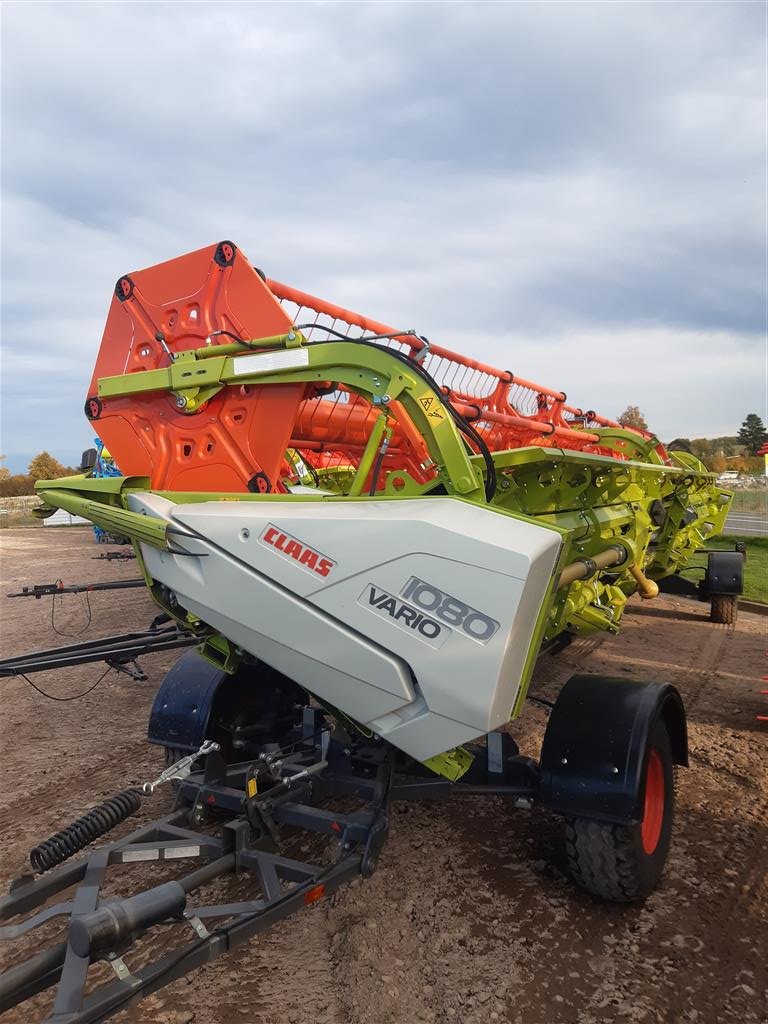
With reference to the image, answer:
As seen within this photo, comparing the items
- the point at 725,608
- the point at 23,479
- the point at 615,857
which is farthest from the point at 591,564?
the point at 23,479

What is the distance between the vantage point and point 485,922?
3105 millimetres

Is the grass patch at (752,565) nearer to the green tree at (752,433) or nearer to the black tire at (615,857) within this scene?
the black tire at (615,857)

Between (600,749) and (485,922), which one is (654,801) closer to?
(600,749)

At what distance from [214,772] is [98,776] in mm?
1824

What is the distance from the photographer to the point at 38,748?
5301 millimetres

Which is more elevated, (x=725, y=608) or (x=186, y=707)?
(x=186, y=707)

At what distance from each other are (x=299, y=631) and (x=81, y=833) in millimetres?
1034

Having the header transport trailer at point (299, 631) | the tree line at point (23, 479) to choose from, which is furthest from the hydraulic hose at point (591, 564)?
the tree line at point (23, 479)

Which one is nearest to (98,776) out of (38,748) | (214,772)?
(38,748)

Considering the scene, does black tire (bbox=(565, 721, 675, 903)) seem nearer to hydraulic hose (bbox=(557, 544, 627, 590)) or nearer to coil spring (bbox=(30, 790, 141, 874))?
hydraulic hose (bbox=(557, 544, 627, 590))

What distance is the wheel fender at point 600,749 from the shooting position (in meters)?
3.02

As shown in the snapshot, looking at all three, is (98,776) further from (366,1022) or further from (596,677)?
(596,677)

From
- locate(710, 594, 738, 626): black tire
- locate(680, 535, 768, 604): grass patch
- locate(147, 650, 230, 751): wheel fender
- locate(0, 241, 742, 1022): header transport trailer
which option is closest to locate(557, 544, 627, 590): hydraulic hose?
locate(0, 241, 742, 1022): header transport trailer

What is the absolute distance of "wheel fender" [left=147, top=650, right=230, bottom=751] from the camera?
3.84 m
